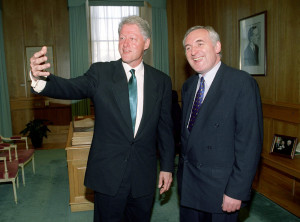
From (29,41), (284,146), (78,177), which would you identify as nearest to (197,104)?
(284,146)

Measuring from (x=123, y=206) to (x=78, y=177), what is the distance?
1624 mm

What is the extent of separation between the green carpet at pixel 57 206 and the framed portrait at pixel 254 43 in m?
1.81

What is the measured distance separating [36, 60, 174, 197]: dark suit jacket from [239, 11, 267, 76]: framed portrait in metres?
2.58

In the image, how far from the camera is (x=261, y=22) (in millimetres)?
4027

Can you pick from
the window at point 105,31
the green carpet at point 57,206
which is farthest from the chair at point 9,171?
the window at point 105,31

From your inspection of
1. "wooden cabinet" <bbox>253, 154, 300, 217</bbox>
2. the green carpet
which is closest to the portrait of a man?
"wooden cabinet" <bbox>253, 154, 300, 217</bbox>

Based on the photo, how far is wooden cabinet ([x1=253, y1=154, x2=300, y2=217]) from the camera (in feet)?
10.0

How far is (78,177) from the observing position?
3.45m

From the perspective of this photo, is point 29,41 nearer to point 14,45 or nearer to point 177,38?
point 14,45

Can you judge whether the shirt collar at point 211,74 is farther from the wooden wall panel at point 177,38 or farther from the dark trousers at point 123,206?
the wooden wall panel at point 177,38

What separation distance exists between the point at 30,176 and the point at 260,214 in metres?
3.58

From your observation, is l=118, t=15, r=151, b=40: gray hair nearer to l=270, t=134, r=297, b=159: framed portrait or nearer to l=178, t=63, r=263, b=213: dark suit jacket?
l=178, t=63, r=263, b=213: dark suit jacket

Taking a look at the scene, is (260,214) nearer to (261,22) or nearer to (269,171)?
(269,171)

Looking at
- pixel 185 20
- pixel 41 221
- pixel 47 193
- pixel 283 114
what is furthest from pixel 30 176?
pixel 185 20
